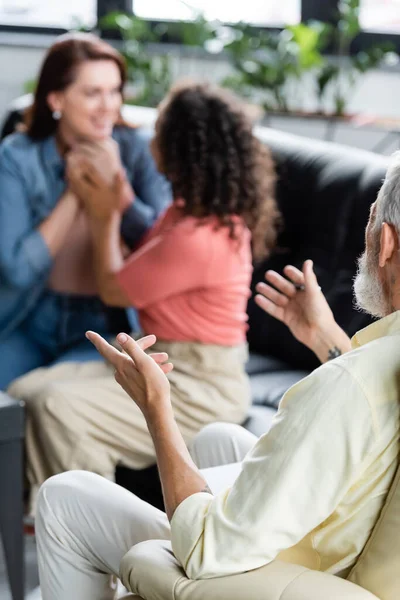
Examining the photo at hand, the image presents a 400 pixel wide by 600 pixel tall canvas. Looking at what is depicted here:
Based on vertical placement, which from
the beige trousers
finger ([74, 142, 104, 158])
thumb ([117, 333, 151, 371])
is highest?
thumb ([117, 333, 151, 371])

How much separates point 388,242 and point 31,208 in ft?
5.57

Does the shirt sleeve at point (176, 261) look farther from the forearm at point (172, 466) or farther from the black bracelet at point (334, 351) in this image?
the forearm at point (172, 466)

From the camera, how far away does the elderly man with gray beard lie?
126 cm

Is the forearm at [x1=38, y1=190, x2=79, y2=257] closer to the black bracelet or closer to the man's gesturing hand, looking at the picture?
the black bracelet

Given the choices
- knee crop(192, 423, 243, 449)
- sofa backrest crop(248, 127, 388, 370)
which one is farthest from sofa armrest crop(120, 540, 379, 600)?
sofa backrest crop(248, 127, 388, 370)

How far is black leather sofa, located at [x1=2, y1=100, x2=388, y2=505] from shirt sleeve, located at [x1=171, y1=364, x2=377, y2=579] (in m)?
1.13

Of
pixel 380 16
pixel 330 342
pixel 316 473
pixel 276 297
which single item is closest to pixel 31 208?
pixel 276 297

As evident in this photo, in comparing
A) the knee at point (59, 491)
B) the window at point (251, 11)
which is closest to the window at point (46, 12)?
the window at point (251, 11)

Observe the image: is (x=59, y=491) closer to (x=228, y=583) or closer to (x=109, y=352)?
(x=109, y=352)

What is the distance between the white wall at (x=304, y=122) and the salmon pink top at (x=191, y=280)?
72.8 inches

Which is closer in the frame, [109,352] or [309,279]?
[109,352]

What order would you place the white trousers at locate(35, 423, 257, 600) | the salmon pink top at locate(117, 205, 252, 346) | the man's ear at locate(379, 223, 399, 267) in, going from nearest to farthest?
1. the man's ear at locate(379, 223, 399, 267)
2. the white trousers at locate(35, 423, 257, 600)
3. the salmon pink top at locate(117, 205, 252, 346)

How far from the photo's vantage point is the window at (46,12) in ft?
18.8

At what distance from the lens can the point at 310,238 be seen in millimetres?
2859
